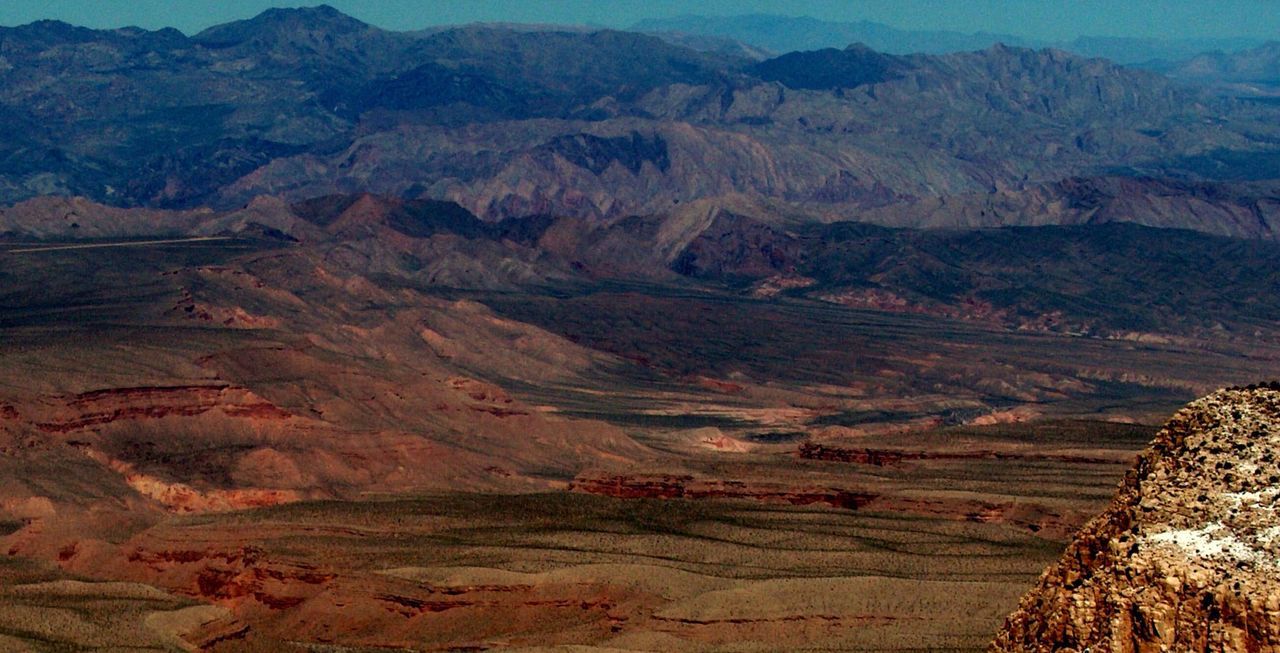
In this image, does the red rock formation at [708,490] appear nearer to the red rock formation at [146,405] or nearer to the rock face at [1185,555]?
the red rock formation at [146,405]

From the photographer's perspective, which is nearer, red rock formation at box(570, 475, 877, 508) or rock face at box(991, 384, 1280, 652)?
rock face at box(991, 384, 1280, 652)

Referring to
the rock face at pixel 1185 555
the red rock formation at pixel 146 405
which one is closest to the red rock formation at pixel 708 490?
the red rock formation at pixel 146 405

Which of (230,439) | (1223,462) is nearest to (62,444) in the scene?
(230,439)

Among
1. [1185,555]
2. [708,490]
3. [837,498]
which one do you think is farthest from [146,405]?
[1185,555]

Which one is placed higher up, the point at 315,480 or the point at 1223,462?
the point at 1223,462

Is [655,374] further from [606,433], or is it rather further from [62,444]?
[62,444]

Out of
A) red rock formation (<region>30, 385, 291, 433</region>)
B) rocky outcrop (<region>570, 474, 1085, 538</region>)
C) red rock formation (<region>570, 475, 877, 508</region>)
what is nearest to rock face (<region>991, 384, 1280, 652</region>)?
rocky outcrop (<region>570, 474, 1085, 538</region>)

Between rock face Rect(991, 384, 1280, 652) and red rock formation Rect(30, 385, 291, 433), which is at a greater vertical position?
rock face Rect(991, 384, 1280, 652)

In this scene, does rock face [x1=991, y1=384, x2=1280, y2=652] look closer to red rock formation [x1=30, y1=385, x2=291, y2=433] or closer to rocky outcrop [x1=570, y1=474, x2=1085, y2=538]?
rocky outcrop [x1=570, y1=474, x2=1085, y2=538]
